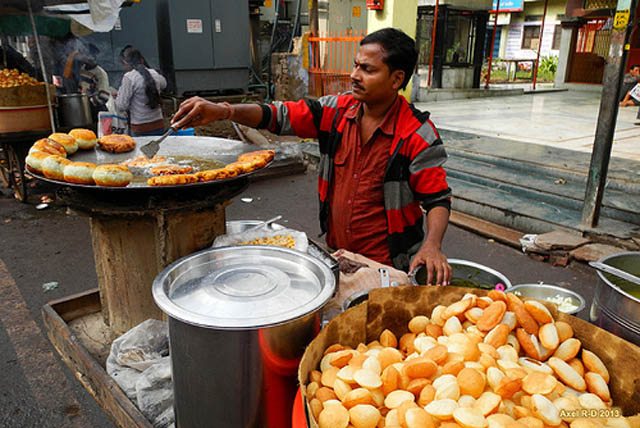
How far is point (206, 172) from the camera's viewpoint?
247cm

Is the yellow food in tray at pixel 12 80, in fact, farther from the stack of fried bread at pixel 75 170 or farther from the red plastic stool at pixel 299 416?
the red plastic stool at pixel 299 416

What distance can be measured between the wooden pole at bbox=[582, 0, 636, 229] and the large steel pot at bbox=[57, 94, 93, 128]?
6.89 m

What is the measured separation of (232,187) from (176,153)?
2.42ft

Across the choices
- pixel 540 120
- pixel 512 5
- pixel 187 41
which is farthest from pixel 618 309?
pixel 512 5

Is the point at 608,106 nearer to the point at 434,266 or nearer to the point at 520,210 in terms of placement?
the point at 520,210

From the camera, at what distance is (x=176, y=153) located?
325 cm

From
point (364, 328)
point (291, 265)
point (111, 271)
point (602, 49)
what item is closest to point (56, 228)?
point (111, 271)

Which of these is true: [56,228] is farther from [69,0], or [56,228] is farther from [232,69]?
[232,69]

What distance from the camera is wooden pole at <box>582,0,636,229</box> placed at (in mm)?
4465

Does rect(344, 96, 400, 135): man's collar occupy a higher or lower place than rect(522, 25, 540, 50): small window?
lower

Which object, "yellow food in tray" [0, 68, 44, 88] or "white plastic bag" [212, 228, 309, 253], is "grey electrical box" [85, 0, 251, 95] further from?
"white plastic bag" [212, 228, 309, 253]

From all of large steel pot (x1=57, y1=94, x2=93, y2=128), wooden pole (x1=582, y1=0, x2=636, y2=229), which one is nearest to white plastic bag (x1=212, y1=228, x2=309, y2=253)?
wooden pole (x1=582, y1=0, x2=636, y2=229)

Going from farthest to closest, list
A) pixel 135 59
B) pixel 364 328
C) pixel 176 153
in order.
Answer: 1. pixel 135 59
2. pixel 176 153
3. pixel 364 328

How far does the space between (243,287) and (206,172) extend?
3.08 ft
